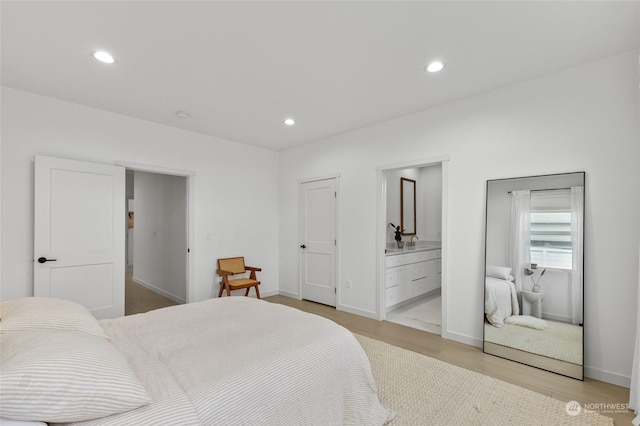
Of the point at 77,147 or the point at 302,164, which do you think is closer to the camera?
the point at 77,147

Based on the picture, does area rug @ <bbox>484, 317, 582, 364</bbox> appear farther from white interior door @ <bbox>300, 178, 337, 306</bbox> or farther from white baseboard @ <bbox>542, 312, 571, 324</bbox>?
white interior door @ <bbox>300, 178, 337, 306</bbox>

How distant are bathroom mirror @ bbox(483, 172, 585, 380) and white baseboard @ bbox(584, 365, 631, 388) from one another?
10cm

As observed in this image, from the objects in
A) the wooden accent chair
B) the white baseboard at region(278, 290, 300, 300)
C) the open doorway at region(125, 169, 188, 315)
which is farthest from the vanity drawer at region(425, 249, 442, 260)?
the open doorway at region(125, 169, 188, 315)

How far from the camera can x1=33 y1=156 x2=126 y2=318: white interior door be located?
3.08 m

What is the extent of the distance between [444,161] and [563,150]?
1.04 metres

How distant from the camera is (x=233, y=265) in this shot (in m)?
4.65

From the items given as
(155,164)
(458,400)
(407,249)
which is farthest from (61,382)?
(407,249)

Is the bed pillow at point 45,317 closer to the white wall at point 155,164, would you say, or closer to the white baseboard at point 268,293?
the white wall at point 155,164

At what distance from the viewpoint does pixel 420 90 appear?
9.89 feet

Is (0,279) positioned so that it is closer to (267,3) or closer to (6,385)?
(6,385)

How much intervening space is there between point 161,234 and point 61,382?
493 centimetres

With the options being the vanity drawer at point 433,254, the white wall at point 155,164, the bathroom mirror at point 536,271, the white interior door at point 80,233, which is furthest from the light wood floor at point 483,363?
the vanity drawer at point 433,254

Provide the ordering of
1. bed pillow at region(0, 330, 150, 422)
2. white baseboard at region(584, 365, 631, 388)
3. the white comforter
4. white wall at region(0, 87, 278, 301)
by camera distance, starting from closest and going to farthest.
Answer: bed pillow at region(0, 330, 150, 422)
the white comforter
white baseboard at region(584, 365, 631, 388)
white wall at region(0, 87, 278, 301)

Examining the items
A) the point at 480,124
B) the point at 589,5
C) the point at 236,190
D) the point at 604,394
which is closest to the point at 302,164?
the point at 236,190
